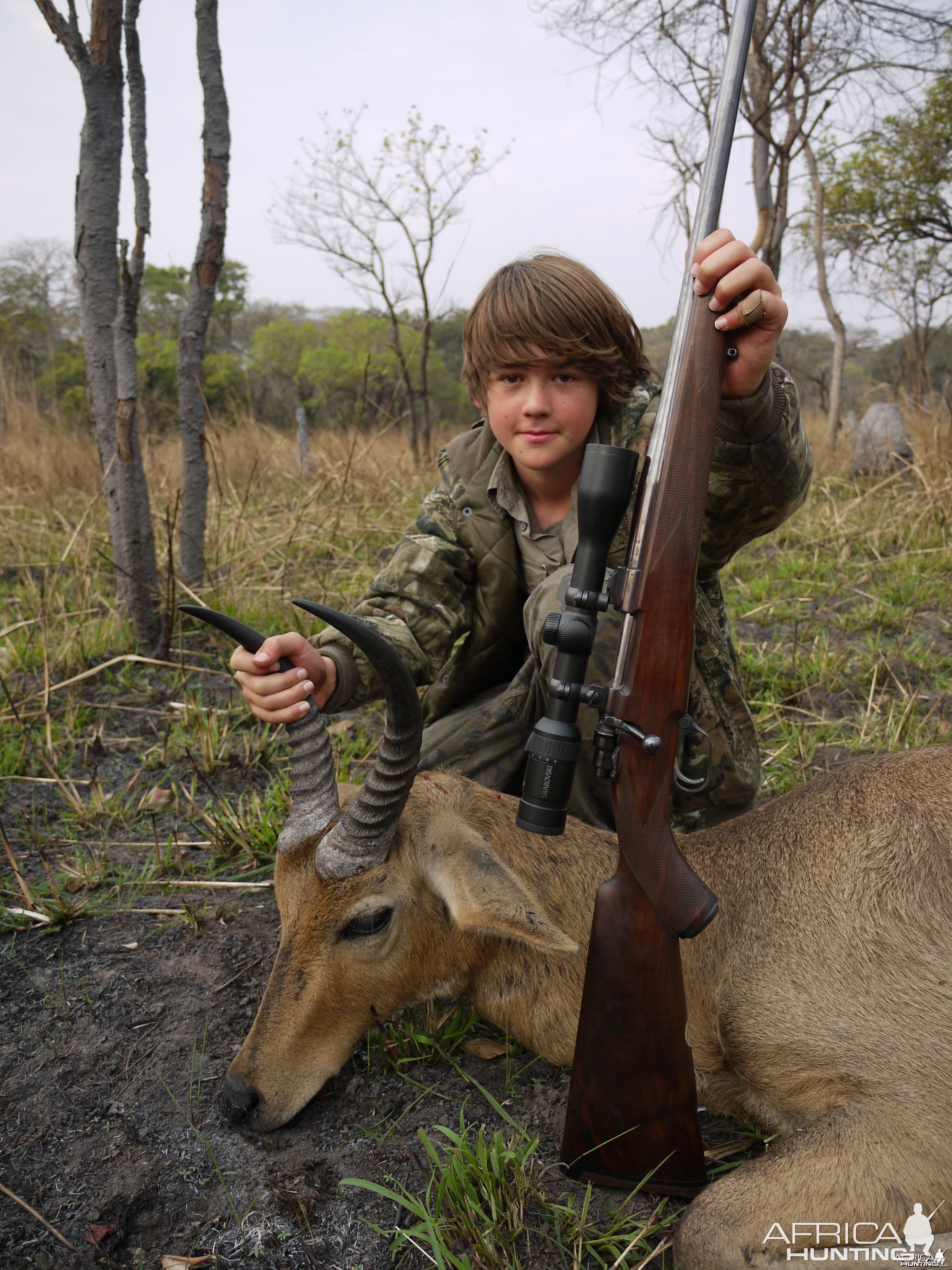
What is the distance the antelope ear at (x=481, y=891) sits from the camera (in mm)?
2131

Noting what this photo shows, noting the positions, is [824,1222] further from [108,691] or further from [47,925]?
[108,691]

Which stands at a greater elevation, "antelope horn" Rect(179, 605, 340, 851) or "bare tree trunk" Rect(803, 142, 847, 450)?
"bare tree trunk" Rect(803, 142, 847, 450)

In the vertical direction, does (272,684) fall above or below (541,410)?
below

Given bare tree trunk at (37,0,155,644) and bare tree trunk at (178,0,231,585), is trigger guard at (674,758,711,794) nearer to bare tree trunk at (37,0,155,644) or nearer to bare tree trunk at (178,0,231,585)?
bare tree trunk at (37,0,155,644)

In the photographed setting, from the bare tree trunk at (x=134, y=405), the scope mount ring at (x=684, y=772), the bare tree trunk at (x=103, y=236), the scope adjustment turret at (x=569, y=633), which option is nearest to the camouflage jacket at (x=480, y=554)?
the scope mount ring at (x=684, y=772)

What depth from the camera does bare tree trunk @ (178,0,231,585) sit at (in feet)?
16.1

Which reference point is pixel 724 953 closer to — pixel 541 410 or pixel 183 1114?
pixel 183 1114

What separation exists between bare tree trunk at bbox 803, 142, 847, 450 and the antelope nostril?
1074 cm

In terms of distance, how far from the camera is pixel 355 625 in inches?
77.4

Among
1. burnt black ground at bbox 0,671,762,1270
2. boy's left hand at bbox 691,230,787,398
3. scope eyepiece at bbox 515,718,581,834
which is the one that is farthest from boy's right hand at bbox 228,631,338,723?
boy's left hand at bbox 691,230,787,398

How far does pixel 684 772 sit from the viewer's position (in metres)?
2.92

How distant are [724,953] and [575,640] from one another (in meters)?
1.08

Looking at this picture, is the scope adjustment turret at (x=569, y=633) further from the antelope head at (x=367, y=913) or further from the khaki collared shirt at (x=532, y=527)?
the khaki collared shirt at (x=532, y=527)

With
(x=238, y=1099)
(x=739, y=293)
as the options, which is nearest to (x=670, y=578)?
(x=739, y=293)
